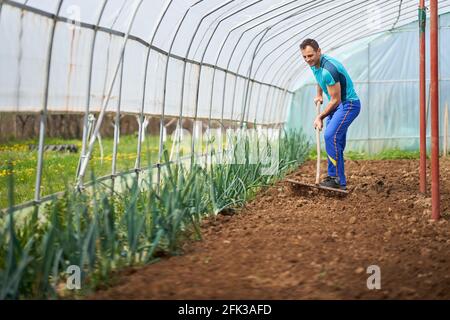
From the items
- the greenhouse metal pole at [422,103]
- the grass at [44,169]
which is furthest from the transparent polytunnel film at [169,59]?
the greenhouse metal pole at [422,103]

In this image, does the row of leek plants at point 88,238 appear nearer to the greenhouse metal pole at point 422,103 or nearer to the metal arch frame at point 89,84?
the metal arch frame at point 89,84

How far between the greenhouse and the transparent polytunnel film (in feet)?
0.07

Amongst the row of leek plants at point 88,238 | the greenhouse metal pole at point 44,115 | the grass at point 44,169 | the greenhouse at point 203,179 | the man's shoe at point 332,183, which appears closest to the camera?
the row of leek plants at point 88,238

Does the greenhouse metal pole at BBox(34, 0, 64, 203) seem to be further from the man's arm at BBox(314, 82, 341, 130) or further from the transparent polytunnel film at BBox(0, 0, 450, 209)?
the man's arm at BBox(314, 82, 341, 130)

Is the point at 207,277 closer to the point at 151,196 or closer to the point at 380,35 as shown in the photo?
the point at 151,196

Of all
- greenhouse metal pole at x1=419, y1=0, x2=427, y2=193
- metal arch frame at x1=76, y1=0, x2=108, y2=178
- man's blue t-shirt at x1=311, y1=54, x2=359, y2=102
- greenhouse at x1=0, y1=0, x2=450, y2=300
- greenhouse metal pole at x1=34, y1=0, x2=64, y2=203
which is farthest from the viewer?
man's blue t-shirt at x1=311, y1=54, x2=359, y2=102

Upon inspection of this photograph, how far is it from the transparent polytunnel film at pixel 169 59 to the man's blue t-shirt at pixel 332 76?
1.10m

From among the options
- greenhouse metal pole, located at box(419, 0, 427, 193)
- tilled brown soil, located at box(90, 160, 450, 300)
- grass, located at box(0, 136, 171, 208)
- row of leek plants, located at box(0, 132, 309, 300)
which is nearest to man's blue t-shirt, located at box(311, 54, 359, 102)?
greenhouse metal pole, located at box(419, 0, 427, 193)

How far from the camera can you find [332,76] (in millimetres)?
7809

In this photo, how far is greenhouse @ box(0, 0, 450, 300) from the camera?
421 centimetres

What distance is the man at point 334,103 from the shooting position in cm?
782

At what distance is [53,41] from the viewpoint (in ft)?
19.1

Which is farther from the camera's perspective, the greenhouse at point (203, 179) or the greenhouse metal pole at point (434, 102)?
the greenhouse metal pole at point (434, 102)
